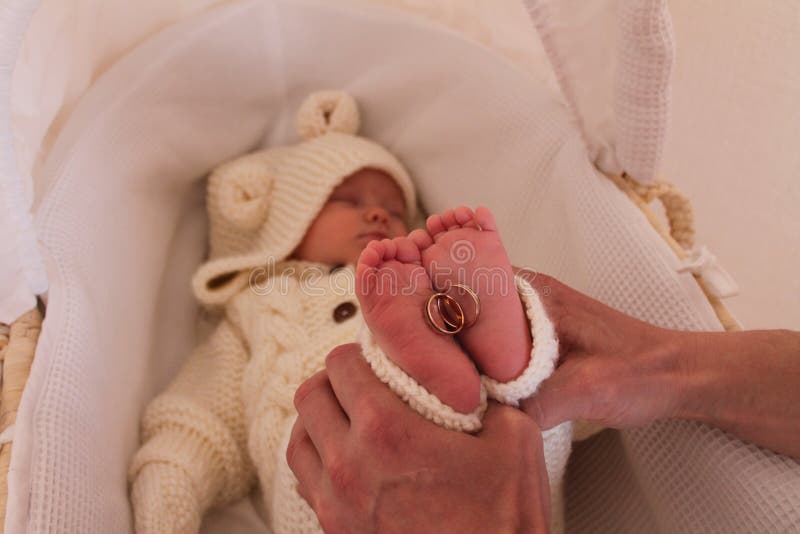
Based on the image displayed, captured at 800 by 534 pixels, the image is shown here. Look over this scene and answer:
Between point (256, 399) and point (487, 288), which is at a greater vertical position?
point (487, 288)

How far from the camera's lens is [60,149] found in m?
0.96

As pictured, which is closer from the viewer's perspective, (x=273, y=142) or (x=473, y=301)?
(x=473, y=301)

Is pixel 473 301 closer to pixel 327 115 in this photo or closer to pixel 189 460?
pixel 189 460

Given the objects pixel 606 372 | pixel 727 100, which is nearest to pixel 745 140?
pixel 727 100

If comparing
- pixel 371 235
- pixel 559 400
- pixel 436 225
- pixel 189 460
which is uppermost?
pixel 436 225

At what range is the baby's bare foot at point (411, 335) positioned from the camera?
1.90ft

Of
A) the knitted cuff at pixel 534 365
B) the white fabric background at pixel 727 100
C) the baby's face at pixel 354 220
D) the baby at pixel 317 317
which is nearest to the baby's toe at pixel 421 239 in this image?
the baby at pixel 317 317

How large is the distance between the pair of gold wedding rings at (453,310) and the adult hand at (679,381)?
0.10 meters

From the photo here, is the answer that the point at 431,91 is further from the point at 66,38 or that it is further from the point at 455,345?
the point at 455,345

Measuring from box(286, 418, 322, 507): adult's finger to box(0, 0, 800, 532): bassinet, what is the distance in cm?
22

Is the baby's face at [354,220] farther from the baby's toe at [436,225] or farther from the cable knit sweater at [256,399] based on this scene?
the baby's toe at [436,225]

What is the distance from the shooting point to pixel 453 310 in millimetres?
619

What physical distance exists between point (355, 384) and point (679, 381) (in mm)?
308

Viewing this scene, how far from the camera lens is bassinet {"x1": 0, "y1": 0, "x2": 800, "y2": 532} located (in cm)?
70
